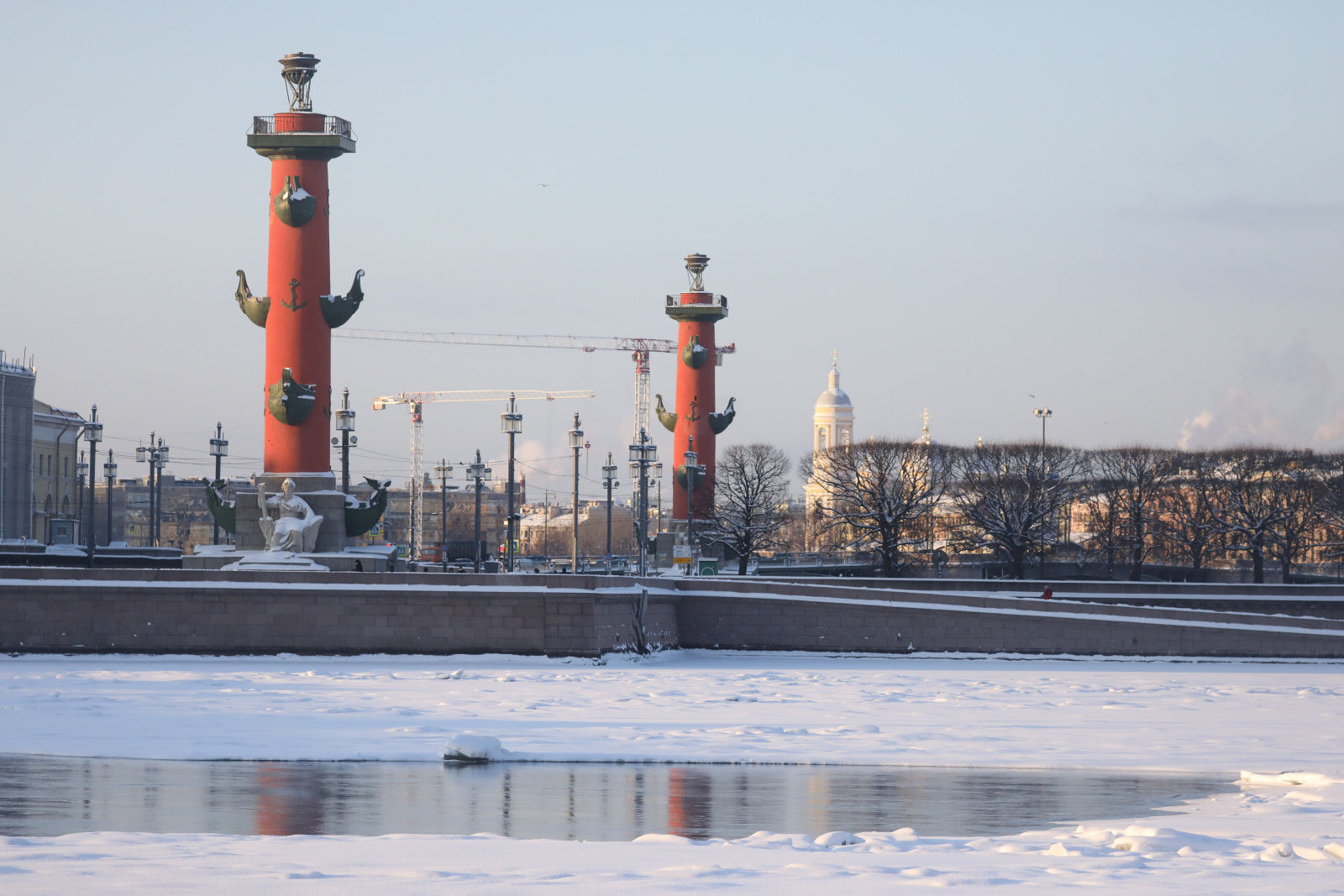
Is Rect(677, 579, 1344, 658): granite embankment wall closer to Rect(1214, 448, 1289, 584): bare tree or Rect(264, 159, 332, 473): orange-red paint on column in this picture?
Rect(264, 159, 332, 473): orange-red paint on column

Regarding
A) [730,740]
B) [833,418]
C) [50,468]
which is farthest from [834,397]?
[730,740]

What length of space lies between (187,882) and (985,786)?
816cm

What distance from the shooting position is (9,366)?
77.4 meters

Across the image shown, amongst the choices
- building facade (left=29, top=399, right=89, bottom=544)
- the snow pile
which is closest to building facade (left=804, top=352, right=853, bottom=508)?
building facade (left=29, top=399, right=89, bottom=544)

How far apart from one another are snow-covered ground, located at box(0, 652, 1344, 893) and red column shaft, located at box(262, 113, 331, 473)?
7758 mm

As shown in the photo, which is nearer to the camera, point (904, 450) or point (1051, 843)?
point (1051, 843)

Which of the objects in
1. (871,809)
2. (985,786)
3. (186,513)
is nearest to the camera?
(871,809)

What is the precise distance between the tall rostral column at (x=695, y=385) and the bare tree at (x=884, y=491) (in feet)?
17.9

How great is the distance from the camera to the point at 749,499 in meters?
71.1

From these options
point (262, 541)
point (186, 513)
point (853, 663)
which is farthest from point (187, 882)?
point (186, 513)

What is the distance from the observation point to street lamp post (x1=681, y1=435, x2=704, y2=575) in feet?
171

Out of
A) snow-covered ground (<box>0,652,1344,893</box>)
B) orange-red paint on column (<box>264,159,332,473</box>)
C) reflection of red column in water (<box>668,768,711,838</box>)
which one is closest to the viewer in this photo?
snow-covered ground (<box>0,652,1344,893</box>)

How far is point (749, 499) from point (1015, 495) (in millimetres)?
13026

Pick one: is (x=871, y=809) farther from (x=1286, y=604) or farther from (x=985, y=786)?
(x=1286, y=604)
